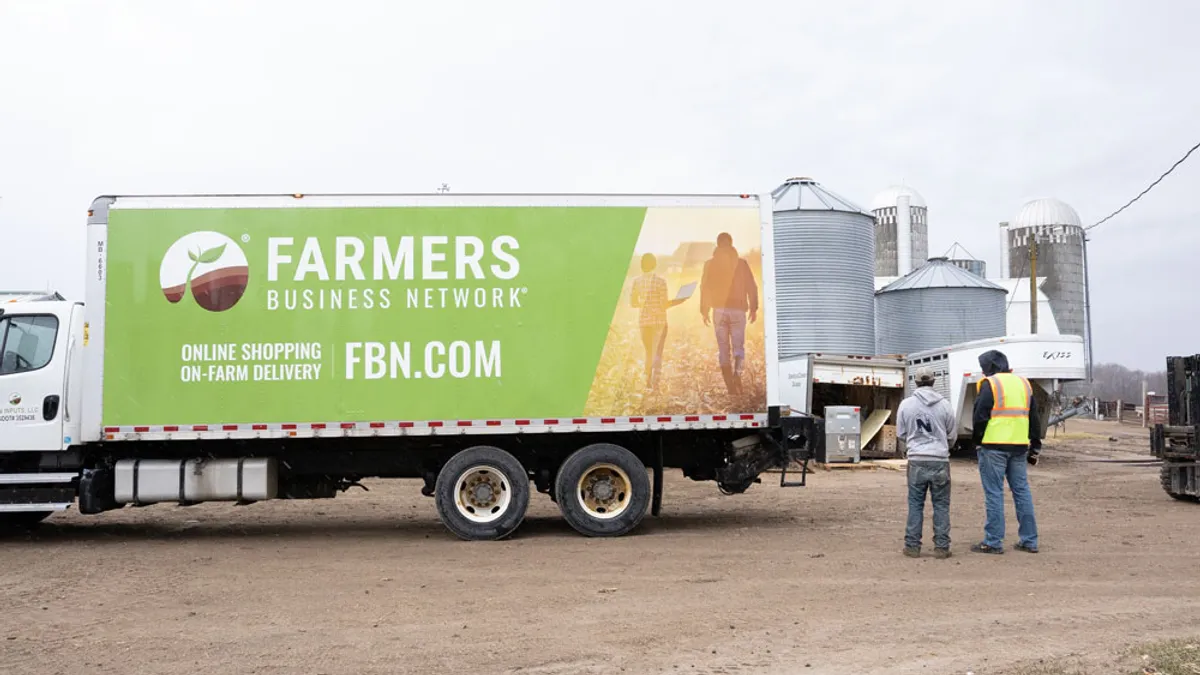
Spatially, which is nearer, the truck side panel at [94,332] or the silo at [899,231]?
the truck side panel at [94,332]

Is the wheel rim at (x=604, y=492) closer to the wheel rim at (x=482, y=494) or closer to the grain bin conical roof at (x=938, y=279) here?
the wheel rim at (x=482, y=494)

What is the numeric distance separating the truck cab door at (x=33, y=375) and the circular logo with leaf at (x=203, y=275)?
1437 millimetres

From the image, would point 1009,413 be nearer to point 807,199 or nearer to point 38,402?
point 38,402

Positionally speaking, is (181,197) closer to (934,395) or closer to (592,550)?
(592,550)

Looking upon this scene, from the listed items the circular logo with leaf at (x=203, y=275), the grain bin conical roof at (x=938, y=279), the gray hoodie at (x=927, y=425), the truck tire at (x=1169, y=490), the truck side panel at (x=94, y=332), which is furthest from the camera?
the grain bin conical roof at (x=938, y=279)

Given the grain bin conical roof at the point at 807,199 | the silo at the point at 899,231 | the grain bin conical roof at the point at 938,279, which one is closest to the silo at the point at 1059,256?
the silo at the point at 899,231

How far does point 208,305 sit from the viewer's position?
37.0 ft

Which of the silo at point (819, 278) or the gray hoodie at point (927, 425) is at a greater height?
the silo at point (819, 278)

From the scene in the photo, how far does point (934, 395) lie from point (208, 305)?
7.46 meters

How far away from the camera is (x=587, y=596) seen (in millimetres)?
8461

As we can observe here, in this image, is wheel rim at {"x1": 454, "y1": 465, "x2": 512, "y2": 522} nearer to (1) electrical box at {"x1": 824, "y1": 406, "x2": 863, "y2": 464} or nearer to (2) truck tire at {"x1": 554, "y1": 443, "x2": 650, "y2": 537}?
(2) truck tire at {"x1": 554, "y1": 443, "x2": 650, "y2": 537}

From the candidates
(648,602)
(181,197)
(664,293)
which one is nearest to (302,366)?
(181,197)

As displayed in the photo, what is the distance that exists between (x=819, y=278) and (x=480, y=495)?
51.4ft

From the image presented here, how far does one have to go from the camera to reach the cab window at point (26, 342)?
11531mm
